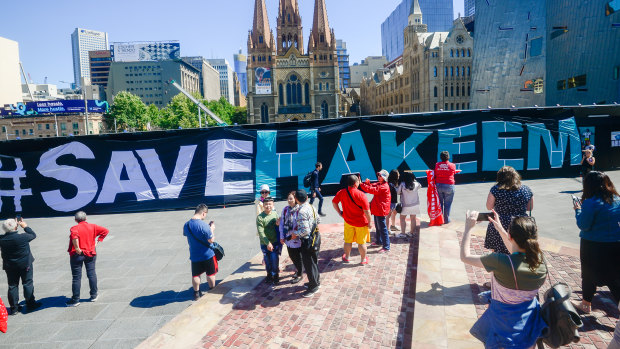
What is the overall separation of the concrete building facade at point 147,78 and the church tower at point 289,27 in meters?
61.1

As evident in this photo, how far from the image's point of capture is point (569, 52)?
27.5 metres

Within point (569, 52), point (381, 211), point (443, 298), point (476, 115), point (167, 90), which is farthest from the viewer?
point (167, 90)

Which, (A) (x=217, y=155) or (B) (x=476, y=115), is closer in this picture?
(A) (x=217, y=155)

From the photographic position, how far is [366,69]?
131750 mm

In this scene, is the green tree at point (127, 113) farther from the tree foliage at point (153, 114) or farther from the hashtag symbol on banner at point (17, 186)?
the hashtag symbol on banner at point (17, 186)

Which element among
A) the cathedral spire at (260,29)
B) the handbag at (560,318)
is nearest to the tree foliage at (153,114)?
the cathedral spire at (260,29)

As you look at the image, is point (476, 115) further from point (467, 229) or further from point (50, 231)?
point (50, 231)

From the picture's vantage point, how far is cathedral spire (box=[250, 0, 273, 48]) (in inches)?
3171

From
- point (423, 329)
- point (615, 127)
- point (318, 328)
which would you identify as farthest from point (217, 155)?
point (615, 127)

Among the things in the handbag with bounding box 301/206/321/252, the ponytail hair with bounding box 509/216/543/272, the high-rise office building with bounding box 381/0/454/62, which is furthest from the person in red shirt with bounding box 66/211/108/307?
the high-rise office building with bounding box 381/0/454/62

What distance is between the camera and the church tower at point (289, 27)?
8381 cm

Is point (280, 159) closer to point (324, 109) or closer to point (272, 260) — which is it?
point (272, 260)

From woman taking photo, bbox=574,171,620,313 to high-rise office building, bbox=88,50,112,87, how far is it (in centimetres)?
18019

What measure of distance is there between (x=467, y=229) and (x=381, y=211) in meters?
3.75
